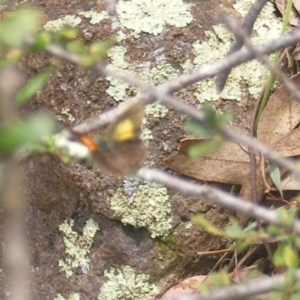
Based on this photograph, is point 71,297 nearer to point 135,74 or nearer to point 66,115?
point 66,115

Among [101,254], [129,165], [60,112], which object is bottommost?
[101,254]

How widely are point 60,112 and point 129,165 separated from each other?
686 millimetres

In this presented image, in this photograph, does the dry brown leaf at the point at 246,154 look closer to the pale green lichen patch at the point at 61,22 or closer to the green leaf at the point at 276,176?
the green leaf at the point at 276,176

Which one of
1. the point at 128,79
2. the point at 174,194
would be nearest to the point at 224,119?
the point at 128,79

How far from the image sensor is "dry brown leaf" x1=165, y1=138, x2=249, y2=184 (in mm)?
1297

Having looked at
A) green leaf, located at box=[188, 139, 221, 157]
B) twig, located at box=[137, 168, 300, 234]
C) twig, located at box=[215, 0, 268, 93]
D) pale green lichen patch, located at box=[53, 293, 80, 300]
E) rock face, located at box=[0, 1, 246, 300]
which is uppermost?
green leaf, located at box=[188, 139, 221, 157]

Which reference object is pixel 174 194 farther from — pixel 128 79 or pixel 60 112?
pixel 128 79

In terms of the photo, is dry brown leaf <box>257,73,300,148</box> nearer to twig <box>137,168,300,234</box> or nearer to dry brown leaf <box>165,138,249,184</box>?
dry brown leaf <box>165,138,249,184</box>

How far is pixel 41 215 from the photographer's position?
1440 mm

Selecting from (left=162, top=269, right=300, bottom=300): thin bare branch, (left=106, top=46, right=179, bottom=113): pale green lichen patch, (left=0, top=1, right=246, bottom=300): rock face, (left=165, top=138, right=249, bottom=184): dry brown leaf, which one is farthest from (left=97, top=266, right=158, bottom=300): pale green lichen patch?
(left=162, top=269, right=300, bottom=300): thin bare branch

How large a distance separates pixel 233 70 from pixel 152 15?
232mm

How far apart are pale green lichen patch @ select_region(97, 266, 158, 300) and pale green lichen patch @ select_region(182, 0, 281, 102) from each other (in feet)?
1.37

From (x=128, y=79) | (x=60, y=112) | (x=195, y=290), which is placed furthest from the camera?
(x=60, y=112)

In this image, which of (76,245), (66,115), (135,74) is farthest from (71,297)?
(135,74)
